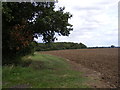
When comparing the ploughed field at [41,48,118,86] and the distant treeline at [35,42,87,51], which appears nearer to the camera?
the ploughed field at [41,48,118,86]

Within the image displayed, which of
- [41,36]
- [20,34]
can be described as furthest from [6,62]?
[41,36]

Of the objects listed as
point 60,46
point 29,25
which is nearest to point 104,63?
point 29,25

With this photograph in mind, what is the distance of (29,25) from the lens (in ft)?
49.7

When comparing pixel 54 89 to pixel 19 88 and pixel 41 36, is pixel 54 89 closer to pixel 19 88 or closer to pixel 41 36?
pixel 19 88

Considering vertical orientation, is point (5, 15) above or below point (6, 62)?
above

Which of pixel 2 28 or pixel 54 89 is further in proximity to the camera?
pixel 2 28

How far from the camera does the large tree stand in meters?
13.9

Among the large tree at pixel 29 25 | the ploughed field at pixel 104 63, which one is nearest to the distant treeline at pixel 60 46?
the ploughed field at pixel 104 63

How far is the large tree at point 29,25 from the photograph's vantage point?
1393 cm

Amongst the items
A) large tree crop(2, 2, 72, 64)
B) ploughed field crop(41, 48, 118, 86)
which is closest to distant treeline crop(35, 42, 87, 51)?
ploughed field crop(41, 48, 118, 86)

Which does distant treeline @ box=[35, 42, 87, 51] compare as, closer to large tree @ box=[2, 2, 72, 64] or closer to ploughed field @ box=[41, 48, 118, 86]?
ploughed field @ box=[41, 48, 118, 86]

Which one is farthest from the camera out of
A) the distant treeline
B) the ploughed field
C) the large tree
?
the distant treeline

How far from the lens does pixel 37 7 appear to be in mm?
15594

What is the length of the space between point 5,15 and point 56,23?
415 cm
